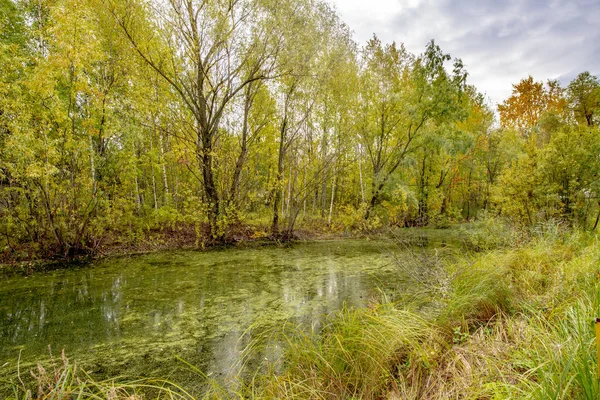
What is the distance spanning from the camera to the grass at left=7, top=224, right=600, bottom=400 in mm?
1257

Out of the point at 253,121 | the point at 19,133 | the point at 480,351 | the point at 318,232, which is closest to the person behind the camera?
the point at 480,351

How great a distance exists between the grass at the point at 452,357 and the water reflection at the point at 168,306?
0.39m

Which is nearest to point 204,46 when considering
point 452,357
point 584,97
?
point 452,357

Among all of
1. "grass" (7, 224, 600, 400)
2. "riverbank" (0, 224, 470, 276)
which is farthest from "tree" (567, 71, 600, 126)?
"grass" (7, 224, 600, 400)

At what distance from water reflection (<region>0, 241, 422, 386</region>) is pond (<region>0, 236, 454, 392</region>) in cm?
1

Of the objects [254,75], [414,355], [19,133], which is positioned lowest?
[414,355]

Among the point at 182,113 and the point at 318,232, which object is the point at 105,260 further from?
the point at 318,232

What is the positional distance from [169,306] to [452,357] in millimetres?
3321

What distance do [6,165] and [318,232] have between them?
829 cm

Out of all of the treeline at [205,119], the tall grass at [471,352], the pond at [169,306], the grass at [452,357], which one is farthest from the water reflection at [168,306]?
the treeline at [205,119]

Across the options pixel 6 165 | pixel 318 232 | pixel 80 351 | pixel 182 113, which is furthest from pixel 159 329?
pixel 318 232

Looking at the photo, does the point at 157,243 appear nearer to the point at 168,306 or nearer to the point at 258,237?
the point at 258,237

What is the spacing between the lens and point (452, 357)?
1843 mm

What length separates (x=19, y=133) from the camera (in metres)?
4.68
